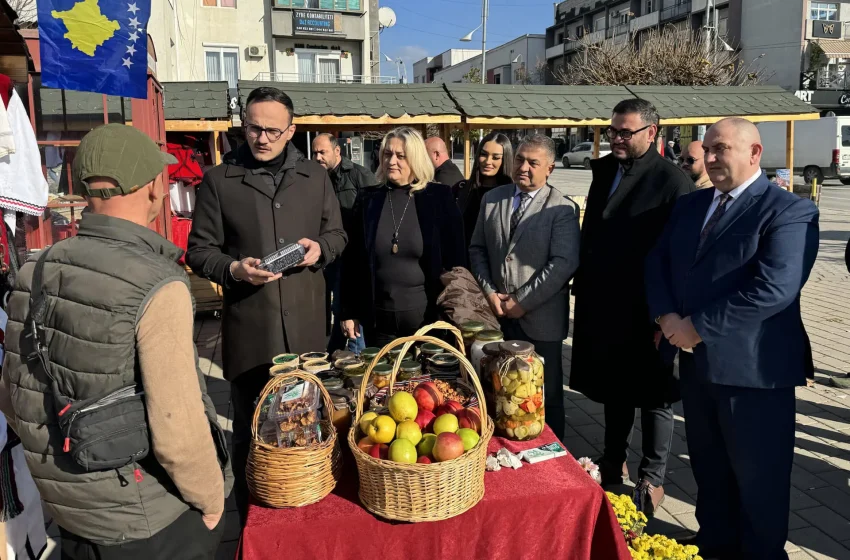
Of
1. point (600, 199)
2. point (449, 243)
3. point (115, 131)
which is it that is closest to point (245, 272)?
point (115, 131)

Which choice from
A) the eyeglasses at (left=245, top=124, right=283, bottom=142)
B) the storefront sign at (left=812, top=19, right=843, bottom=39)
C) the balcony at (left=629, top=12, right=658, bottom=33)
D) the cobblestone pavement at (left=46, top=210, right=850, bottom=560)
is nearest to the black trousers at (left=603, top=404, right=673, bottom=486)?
the cobblestone pavement at (left=46, top=210, right=850, bottom=560)

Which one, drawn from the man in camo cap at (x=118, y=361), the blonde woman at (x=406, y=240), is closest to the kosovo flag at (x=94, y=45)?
the blonde woman at (x=406, y=240)

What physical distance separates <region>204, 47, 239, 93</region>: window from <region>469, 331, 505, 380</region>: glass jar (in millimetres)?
24549

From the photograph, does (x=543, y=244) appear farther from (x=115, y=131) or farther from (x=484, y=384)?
(x=115, y=131)

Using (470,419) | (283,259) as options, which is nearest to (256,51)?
(283,259)

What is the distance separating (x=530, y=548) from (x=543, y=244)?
5.96ft

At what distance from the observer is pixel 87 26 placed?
439cm

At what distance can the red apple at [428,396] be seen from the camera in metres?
2.23

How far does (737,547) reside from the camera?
3.00 metres

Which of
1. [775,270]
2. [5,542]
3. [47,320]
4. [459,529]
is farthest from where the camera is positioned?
[5,542]

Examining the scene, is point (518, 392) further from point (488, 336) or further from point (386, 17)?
point (386, 17)

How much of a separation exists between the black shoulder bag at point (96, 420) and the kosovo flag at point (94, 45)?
3322mm

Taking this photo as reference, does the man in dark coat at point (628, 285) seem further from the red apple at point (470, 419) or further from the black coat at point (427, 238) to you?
the red apple at point (470, 419)

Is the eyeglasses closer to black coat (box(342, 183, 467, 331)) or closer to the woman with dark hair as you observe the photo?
black coat (box(342, 183, 467, 331))
